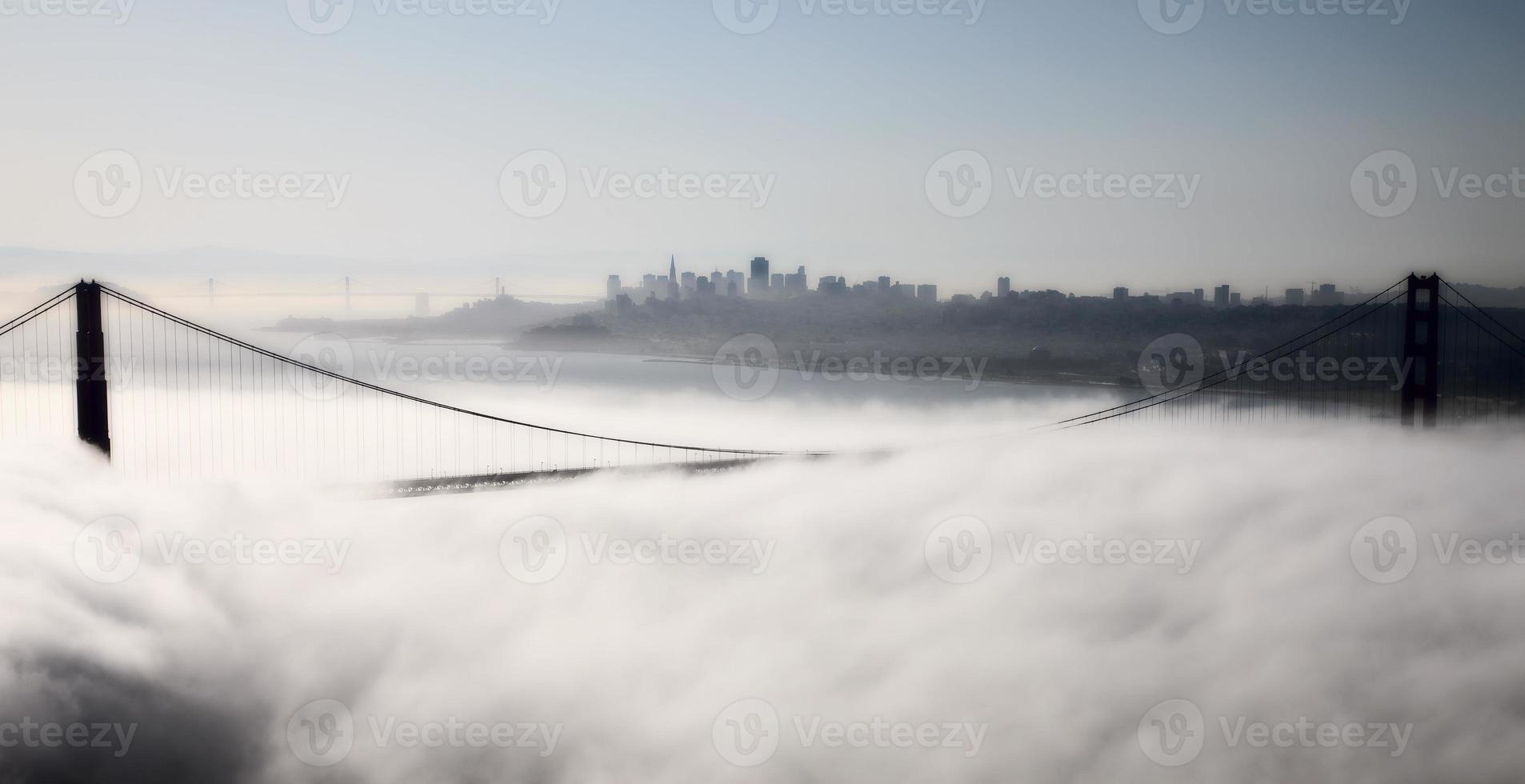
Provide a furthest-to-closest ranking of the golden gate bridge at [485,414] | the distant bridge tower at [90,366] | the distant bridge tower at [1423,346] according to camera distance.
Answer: the golden gate bridge at [485,414] → the distant bridge tower at [1423,346] → the distant bridge tower at [90,366]

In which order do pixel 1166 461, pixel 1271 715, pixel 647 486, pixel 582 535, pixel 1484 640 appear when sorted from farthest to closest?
pixel 1166 461 < pixel 582 535 < pixel 647 486 < pixel 1484 640 < pixel 1271 715

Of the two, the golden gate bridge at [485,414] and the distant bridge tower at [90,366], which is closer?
the distant bridge tower at [90,366]

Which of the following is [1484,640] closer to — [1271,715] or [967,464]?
[1271,715]

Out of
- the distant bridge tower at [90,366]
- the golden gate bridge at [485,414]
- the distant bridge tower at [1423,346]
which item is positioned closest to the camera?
the distant bridge tower at [90,366]

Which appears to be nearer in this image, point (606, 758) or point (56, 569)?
point (56, 569)

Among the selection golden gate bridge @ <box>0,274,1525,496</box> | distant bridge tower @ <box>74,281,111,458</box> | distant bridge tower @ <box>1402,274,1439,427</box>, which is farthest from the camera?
golden gate bridge @ <box>0,274,1525,496</box>

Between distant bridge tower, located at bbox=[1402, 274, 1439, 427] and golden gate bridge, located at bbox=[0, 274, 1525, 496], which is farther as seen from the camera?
golden gate bridge, located at bbox=[0, 274, 1525, 496]

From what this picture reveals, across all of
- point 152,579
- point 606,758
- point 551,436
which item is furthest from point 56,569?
point 551,436

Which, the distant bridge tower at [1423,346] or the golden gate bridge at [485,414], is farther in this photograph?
the golden gate bridge at [485,414]

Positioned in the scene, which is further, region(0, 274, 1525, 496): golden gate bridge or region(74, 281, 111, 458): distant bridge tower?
region(0, 274, 1525, 496): golden gate bridge

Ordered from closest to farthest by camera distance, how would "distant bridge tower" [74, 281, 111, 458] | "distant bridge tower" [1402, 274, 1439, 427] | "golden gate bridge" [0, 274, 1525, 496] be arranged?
1. "distant bridge tower" [74, 281, 111, 458]
2. "distant bridge tower" [1402, 274, 1439, 427]
3. "golden gate bridge" [0, 274, 1525, 496]

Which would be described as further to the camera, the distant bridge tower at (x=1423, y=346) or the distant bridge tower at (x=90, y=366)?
the distant bridge tower at (x=1423, y=346)
